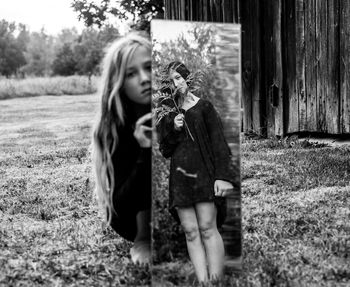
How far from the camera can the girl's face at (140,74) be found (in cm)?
304

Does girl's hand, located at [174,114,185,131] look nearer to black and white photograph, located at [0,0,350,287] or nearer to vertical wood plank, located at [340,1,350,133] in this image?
black and white photograph, located at [0,0,350,287]

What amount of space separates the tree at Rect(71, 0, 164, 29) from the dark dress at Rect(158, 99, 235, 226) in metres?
12.8

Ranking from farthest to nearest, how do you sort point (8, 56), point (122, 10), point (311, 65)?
point (8, 56)
point (122, 10)
point (311, 65)

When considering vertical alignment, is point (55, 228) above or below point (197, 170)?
below

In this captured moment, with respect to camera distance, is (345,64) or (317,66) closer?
(345,64)

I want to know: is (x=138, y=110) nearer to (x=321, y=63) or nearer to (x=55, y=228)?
(x=55, y=228)

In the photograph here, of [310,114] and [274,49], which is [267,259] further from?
[274,49]

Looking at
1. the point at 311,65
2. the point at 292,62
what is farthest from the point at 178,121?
the point at 292,62

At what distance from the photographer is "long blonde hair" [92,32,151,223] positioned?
308 centimetres

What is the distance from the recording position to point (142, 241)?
343cm

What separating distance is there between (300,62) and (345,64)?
955mm

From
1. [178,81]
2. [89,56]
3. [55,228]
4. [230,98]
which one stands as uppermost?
[89,56]

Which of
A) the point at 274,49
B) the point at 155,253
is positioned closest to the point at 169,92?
the point at 155,253

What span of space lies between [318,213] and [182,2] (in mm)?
7047
